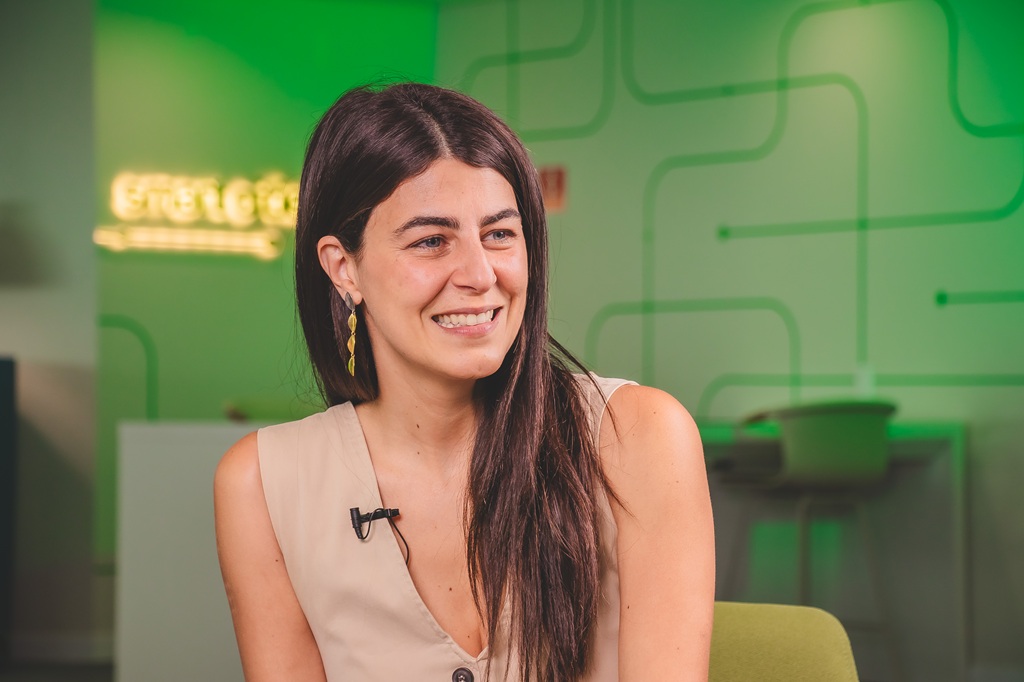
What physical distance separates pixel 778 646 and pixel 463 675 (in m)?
0.41

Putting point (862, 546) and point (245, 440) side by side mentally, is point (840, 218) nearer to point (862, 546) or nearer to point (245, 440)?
Answer: point (862, 546)

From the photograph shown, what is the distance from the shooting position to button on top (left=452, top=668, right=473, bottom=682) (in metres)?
1.37

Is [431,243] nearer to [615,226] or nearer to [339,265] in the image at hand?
[339,265]

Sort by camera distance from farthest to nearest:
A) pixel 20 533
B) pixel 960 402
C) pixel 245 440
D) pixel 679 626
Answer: pixel 20 533 < pixel 960 402 < pixel 245 440 < pixel 679 626

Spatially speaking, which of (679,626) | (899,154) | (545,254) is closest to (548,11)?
(899,154)

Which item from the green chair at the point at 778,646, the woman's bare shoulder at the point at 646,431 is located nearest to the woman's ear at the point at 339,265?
the woman's bare shoulder at the point at 646,431

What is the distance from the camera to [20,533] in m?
4.23

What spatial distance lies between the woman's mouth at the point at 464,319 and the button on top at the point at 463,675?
459mm

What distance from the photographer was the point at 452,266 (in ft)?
4.32

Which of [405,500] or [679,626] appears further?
[405,500]

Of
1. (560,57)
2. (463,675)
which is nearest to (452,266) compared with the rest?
(463,675)

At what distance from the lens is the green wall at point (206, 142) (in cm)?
410

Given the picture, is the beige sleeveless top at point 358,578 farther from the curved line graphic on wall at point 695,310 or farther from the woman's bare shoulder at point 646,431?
the curved line graphic on wall at point 695,310

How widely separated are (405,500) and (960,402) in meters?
2.46
